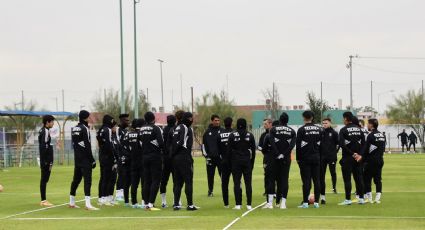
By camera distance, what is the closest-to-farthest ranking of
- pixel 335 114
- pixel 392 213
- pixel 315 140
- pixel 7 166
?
1. pixel 392 213
2. pixel 315 140
3. pixel 7 166
4. pixel 335 114

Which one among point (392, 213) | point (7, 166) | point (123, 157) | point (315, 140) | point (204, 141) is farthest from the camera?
point (7, 166)

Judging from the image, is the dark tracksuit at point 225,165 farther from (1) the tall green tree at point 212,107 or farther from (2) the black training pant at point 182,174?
(1) the tall green tree at point 212,107

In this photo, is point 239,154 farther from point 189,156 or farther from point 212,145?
point 212,145

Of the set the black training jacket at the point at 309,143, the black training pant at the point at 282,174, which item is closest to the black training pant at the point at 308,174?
the black training jacket at the point at 309,143

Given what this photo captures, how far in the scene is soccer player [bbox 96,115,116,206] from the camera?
18109 mm

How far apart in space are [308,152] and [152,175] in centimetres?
359

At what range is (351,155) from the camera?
1853cm

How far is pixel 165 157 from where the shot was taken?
17.9 meters

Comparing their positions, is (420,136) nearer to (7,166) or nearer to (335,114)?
(335,114)

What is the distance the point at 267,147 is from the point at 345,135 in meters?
2.02

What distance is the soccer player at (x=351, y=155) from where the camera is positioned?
60.6ft

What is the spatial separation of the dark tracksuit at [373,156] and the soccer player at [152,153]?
500 centimetres

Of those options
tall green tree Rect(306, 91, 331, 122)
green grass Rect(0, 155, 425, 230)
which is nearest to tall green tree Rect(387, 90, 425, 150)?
tall green tree Rect(306, 91, 331, 122)

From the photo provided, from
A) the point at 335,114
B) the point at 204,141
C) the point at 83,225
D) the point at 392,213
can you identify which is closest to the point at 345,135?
the point at 392,213
